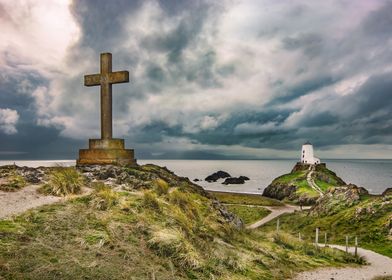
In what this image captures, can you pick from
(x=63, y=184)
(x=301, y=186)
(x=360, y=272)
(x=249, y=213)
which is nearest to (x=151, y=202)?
(x=63, y=184)

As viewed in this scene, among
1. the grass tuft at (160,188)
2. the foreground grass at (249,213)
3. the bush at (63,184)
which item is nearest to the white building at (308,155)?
the foreground grass at (249,213)

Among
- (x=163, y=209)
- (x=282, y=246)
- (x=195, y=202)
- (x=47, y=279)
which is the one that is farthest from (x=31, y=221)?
(x=282, y=246)

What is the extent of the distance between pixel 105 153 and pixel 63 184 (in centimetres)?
529

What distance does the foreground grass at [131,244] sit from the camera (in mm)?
7631

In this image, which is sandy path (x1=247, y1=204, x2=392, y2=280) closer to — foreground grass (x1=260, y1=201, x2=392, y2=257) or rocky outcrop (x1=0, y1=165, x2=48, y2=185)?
foreground grass (x1=260, y1=201, x2=392, y2=257)

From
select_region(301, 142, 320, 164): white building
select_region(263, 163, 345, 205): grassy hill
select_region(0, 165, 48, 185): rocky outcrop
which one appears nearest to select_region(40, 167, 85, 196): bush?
select_region(0, 165, 48, 185): rocky outcrop

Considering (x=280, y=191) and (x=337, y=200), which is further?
(x=280, y=191)

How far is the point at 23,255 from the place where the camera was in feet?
24.5

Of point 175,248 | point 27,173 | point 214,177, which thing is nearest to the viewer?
point 175,248

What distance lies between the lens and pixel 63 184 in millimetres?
13531

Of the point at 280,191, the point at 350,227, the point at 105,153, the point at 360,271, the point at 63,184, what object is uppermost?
the point at 105,153

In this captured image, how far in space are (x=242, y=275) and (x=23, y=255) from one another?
6.36 metres

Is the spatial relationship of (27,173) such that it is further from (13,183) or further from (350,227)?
(350,227)

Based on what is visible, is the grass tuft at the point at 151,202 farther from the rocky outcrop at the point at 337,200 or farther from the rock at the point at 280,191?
the rock at the point at 280,191
